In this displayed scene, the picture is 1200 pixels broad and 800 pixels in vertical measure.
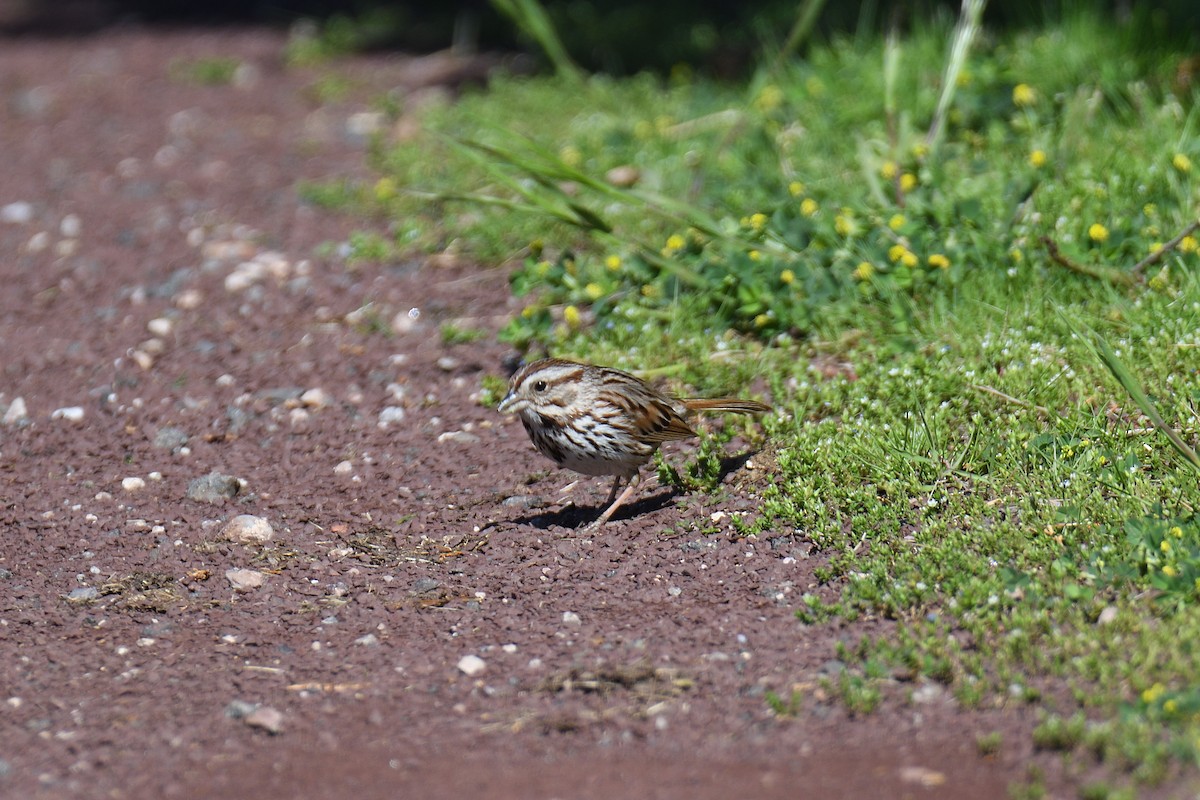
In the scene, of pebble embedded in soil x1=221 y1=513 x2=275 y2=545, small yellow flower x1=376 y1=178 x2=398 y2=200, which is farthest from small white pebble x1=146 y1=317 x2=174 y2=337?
pebble embedded in soil x1=221 y1=513 x2=275 y2=545

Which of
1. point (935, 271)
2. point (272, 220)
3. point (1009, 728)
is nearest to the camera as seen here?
point (1009, 728)

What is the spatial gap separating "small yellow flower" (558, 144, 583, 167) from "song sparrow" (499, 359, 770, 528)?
3205 mm

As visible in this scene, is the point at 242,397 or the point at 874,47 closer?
the point at 242,397

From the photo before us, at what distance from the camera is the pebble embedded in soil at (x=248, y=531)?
5453 mm

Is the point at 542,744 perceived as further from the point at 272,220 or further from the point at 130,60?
the point at 130,60

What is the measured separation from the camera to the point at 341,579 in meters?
5.16

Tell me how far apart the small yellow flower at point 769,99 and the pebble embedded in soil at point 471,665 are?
505cm

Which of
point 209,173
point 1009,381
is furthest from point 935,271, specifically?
point 209,173

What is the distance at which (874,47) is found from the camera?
911 centimetres

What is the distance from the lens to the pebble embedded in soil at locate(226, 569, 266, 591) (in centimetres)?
512

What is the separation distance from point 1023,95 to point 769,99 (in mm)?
1706

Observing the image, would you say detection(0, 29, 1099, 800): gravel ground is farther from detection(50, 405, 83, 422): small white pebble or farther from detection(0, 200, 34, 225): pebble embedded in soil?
detection(0, 200, 34, 225): pebble embedded in soil

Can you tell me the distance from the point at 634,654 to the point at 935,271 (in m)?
2.80

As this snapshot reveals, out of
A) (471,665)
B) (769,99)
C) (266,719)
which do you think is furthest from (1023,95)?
(266,719)
